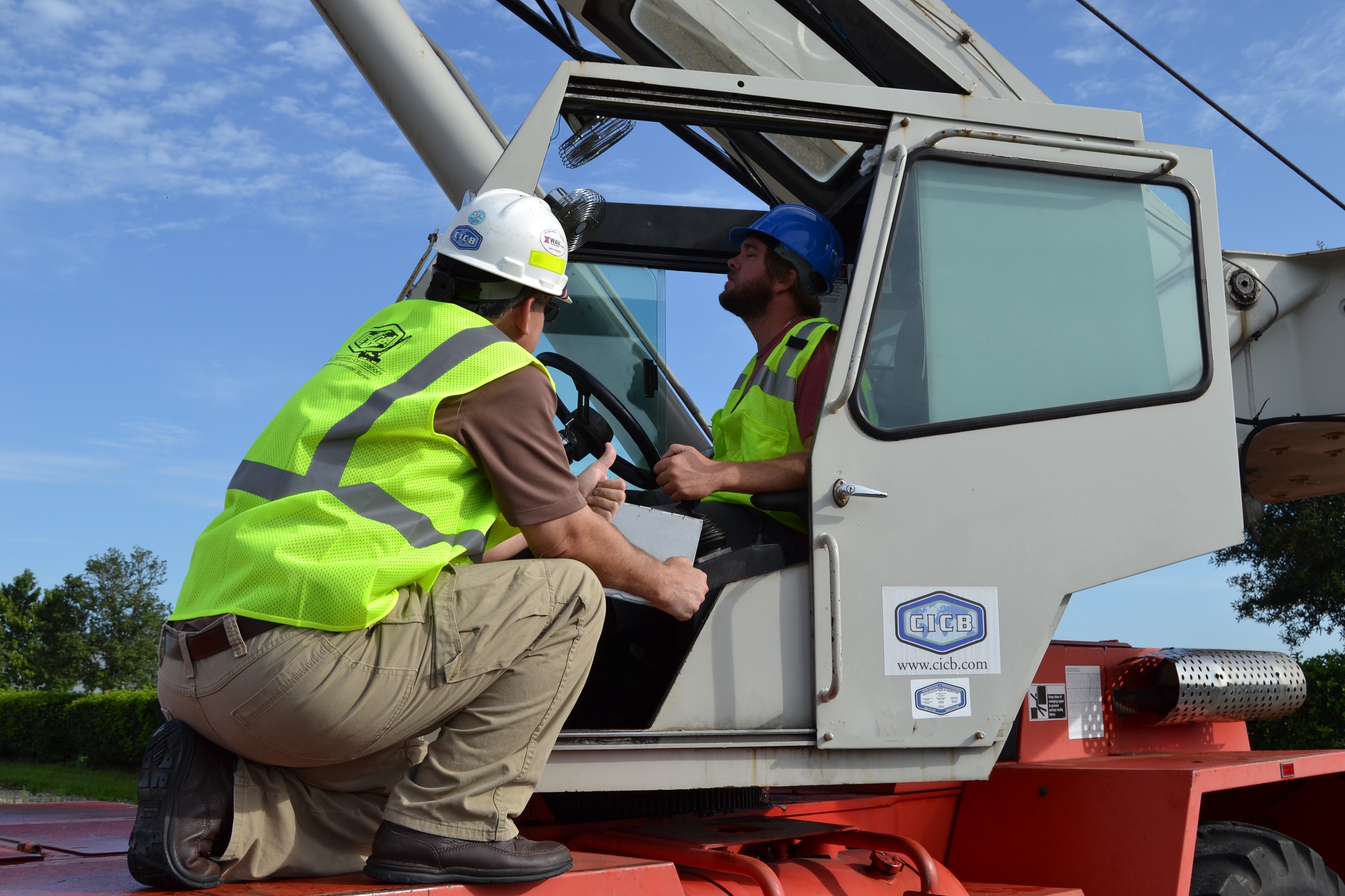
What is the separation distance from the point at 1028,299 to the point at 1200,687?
5.05ft

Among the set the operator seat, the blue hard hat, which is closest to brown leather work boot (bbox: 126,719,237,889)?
the operator seat

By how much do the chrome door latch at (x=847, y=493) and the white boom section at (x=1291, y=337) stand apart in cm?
180

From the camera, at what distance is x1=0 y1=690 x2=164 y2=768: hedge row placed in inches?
741

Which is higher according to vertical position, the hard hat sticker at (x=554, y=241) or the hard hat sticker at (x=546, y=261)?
the hard hat sticker at (x=554, y=241)

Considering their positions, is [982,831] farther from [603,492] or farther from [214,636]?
[214,636]

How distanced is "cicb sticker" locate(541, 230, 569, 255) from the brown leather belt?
1.02 meters

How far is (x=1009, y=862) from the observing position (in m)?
3.19

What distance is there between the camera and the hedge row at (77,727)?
18812 millimetres

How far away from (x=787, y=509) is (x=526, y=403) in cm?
100

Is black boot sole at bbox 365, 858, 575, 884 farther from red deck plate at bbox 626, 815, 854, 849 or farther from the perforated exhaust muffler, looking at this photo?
the perforated exhaust muffler

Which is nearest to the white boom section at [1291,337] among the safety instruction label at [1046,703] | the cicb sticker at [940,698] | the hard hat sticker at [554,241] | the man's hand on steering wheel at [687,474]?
the safety instruction label at [1046,703]

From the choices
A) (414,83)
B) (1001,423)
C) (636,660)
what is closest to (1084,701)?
(1001,423)

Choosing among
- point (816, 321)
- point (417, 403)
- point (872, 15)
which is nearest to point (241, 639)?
point (417, 403)

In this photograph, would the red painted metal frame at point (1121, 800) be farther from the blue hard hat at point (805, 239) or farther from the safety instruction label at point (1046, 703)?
the blue hard hat at point (805, 239)
